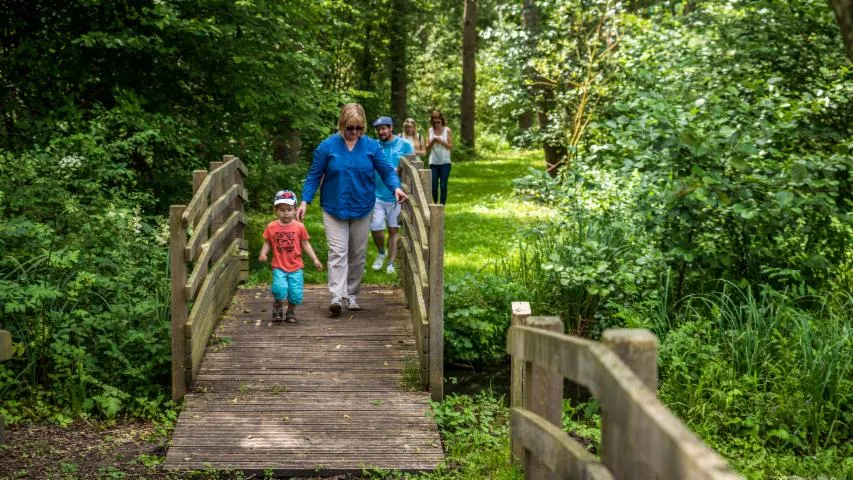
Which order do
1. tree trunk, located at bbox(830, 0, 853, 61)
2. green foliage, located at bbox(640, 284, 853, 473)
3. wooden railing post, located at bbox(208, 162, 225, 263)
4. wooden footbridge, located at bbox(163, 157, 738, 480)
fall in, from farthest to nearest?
wooden railing post, located at bbox(208, 162, 225, 263) → green foliage, located at bbox(640, 284, 853, 473) → tree trunk, located at bbox(830, 0, 853, 61) → wooden footbridge, located at bbox(163, 157, 738, 480)

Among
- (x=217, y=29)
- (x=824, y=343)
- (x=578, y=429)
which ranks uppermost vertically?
(x=217, y=29)

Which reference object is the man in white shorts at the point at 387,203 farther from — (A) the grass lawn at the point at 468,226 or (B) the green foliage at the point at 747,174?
(B) the green foliage at the point at 747,174

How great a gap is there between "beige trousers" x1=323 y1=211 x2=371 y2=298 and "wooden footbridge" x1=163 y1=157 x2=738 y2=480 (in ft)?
1.06

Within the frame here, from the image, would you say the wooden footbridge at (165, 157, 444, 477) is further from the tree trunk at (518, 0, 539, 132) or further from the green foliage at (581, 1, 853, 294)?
the tree trunk at (518, 0, 539, 132)

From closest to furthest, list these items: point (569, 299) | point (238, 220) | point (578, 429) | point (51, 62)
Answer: point (578, 429)
point (569, 299)
point (238, 220)
point (51, 62)

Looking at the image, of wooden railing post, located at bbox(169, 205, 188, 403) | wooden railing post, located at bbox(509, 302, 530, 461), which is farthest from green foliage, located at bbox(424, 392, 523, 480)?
wooden railing post, located at bbox(169, 205, 188, 403)

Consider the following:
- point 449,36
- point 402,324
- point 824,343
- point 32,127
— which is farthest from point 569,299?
point 449,36

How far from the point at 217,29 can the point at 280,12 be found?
1571mm

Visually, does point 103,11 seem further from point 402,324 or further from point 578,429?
point 578,429

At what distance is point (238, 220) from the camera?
410 inches

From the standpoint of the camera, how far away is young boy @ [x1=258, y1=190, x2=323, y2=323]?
8.47 metres

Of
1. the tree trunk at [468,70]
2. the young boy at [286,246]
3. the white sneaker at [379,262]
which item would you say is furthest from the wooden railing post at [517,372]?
the tree trunk at [468,70]

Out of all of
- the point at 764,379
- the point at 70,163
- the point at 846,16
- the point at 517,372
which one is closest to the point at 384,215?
the point at 70,163

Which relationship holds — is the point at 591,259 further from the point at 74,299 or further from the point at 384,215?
the point at 74,299
